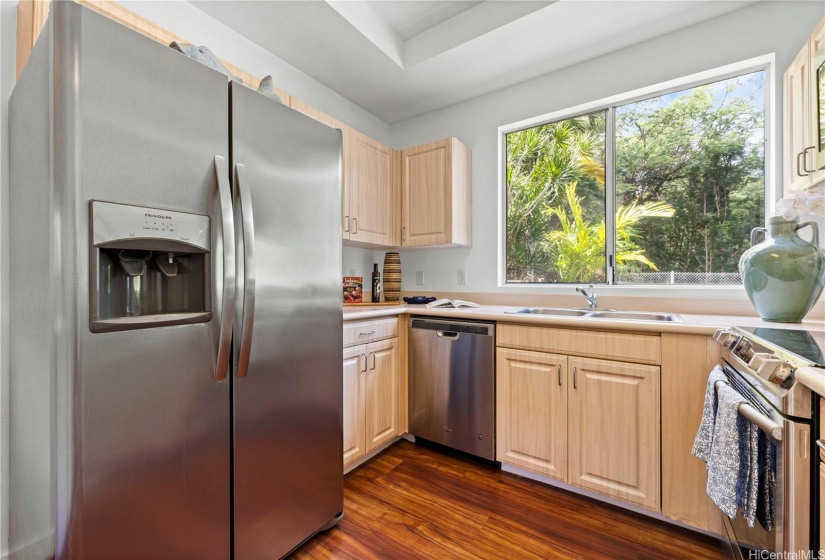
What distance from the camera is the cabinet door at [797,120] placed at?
1.52m

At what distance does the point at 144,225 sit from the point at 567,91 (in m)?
2.62

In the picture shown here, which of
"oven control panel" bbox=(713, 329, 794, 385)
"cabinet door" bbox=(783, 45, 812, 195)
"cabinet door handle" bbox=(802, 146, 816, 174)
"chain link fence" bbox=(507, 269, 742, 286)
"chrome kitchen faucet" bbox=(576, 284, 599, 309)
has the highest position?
"cabinet door" bbox=(783, 45, 812, 195)

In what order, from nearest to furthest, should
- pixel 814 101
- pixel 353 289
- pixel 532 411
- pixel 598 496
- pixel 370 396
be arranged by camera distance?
1. pixel 814 101
2. pixel 598 496
3. pixel 532 411
4. pixel 370 396
5. pixel 353 289

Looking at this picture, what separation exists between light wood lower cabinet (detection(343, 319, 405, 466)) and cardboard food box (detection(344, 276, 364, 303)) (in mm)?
689

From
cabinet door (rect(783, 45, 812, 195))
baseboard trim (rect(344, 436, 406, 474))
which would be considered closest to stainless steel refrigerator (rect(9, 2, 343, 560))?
baseboard trim (rect(344, 436, 406, 474))

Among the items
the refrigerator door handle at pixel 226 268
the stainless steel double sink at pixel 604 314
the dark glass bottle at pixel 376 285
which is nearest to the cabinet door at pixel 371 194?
the dark glass bottle at pixel 376 285

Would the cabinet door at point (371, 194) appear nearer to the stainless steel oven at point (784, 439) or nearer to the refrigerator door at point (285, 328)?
the refrigerator door at point (285, 328)

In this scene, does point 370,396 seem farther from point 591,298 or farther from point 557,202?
point 557,202

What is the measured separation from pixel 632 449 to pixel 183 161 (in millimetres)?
2147

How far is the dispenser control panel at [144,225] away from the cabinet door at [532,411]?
1595 millimetres

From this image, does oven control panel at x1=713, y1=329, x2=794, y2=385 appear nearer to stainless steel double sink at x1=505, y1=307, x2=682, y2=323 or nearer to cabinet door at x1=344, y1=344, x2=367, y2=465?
stainless steel double sink at x1=505, y1=307, x2=682, y2=323

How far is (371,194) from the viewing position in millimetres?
2613

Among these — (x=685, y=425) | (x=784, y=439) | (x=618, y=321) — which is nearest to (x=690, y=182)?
(x=618, y=321)

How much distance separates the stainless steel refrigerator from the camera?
88cm
